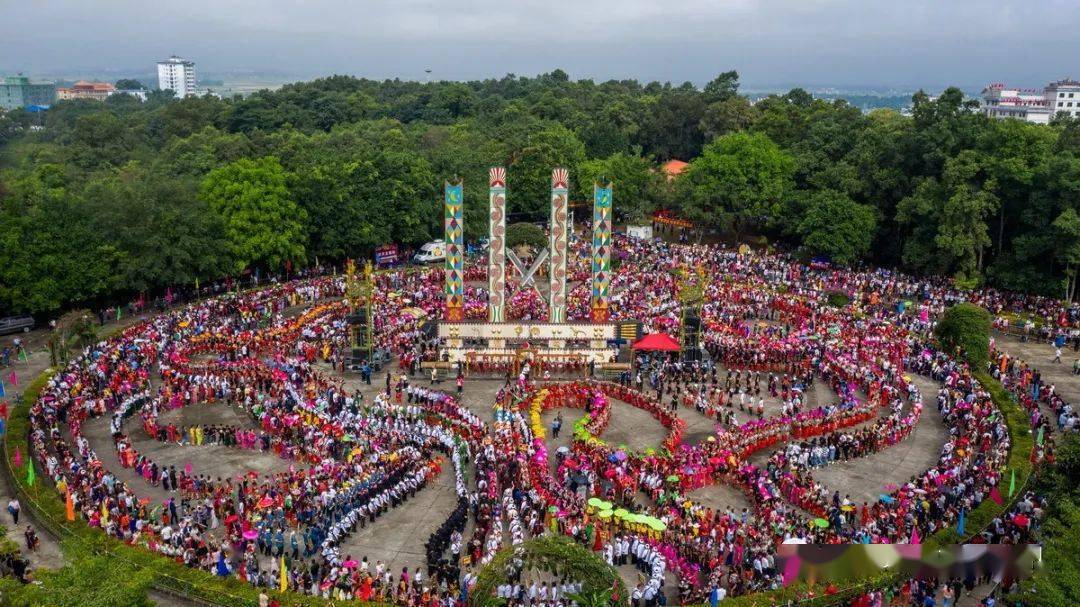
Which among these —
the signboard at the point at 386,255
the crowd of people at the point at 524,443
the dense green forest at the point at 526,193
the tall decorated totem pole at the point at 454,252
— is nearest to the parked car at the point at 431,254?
the dense green forest at the point at 526,193

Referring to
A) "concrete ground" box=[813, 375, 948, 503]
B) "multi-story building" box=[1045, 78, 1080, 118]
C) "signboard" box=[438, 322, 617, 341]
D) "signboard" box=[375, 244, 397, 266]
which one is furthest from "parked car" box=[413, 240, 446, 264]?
"multi-story building" box=[1045, 78, 1080, 118]

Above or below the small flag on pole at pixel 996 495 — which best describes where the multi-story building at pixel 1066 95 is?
above

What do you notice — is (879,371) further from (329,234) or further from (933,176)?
(329,234)

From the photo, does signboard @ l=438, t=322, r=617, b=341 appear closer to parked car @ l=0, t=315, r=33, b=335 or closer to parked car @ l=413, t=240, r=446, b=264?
parked car @ l=0, t=315, r=33, b=335

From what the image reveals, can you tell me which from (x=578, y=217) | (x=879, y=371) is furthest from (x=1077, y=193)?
(x=578, y=217)

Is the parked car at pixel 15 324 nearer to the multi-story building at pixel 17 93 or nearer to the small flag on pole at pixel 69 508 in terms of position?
the small flag on pole at pixel 69 508

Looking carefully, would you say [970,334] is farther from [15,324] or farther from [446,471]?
[15,324]
